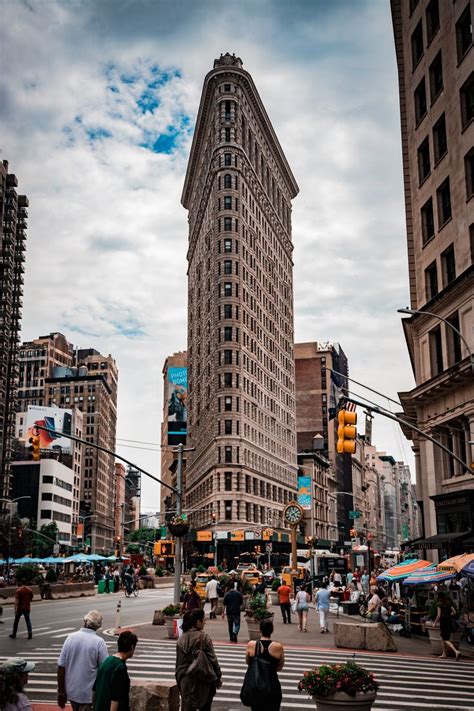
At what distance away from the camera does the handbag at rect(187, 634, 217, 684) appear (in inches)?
388

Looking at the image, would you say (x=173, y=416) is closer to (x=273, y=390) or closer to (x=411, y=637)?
(x=273, y=390)

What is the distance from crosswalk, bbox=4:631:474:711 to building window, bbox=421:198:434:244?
22.3m

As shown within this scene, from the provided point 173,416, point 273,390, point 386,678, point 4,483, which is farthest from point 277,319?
point 386,678

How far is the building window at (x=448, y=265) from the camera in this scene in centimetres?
3478

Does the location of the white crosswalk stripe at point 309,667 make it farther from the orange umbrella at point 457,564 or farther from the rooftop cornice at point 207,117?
the rooftop cornice at point 207,117

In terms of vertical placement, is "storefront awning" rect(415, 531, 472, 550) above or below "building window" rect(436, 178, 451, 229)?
below

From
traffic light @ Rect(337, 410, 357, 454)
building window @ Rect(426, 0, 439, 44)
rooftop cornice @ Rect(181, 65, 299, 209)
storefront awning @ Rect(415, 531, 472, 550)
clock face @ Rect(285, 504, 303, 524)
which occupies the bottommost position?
storefront awning @ Rect(415, 531, 472, 550)

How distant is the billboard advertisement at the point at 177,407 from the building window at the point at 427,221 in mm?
110314

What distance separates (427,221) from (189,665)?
3194 cm

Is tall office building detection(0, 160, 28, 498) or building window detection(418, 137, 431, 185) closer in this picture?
building window detection(418, 137, 431, 185)

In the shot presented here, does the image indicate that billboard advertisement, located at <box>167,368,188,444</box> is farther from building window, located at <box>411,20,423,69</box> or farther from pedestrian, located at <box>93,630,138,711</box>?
pedestrian, located at <box>93,630,138,711</box>

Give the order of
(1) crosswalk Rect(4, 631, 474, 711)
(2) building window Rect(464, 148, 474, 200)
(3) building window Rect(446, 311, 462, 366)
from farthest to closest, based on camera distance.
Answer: (3) building window Rect(446, 311, 462, 366)
(2) building window Rect(464, 148, 474, 200)
(1) crosswalk Rect(4, 631, 474, 711)

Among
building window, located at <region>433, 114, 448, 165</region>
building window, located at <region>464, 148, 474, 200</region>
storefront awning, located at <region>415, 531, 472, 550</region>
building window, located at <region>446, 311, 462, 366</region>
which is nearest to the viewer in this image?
storefront awning, located at <region>415, 531, 472, 550</region>

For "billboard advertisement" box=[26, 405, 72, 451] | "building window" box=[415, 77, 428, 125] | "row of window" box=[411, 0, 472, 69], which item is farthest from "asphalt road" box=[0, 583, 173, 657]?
"billboard advertisement" box=[26, 405, 72, 451]
